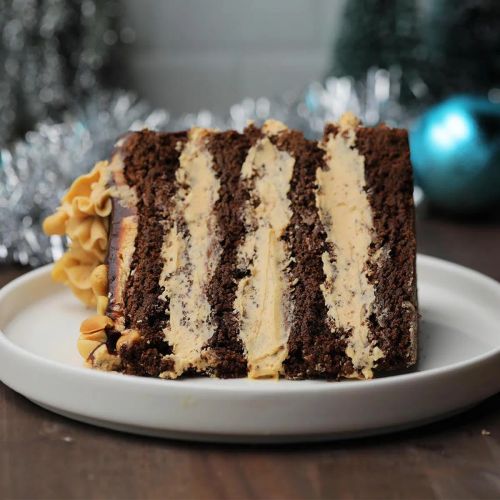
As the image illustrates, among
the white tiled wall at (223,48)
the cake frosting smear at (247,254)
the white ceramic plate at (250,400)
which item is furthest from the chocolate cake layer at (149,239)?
the white tiled wall at (223,48)

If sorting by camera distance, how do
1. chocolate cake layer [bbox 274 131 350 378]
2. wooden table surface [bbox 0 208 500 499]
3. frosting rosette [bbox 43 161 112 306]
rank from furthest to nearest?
frosting rosette [bbox 43 161 112 306], chocolate cake layer [bbox 274 131 350 378], wooden table surface [bbox 0 208 500 499]

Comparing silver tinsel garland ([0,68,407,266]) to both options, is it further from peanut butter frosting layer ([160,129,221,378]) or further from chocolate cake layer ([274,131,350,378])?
chocolate cake layer ([274,131,350,378])

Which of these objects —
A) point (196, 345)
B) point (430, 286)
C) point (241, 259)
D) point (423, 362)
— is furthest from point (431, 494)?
point (430, 286)

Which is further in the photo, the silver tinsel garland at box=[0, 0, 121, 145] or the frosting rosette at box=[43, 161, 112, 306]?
the silver tinsel garland at box=[0, 0, 121, 145]

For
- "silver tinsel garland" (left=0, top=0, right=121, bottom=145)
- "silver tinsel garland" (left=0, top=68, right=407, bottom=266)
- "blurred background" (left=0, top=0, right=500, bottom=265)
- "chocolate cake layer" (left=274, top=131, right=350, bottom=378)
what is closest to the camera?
"chocolate cake layer" (left=274, top=131, right=350, bottom=378)

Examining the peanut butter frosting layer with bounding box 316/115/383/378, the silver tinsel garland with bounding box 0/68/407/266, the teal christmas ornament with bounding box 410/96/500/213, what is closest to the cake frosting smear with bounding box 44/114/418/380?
the peanut butter frosting layer with bounding box 316/115/383/378

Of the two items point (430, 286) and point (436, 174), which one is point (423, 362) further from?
point (436, 174)

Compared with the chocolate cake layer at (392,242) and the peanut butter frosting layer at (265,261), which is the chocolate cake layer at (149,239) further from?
the chocolate cake layer at (392,242)
